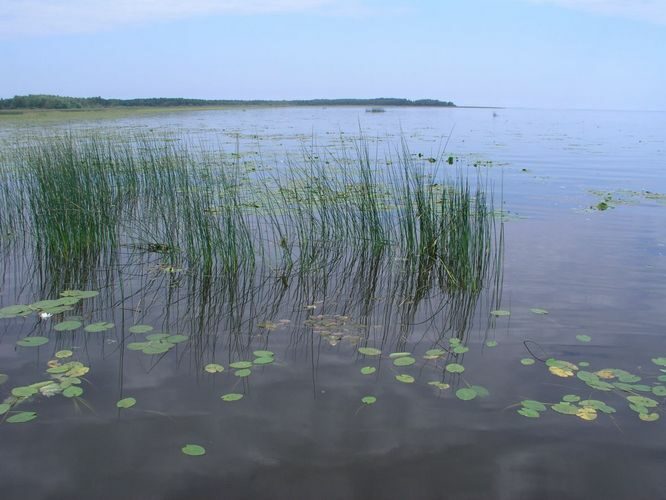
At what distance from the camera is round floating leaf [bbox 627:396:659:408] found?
A: 2.67m

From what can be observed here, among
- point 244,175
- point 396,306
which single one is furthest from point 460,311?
point 244,175

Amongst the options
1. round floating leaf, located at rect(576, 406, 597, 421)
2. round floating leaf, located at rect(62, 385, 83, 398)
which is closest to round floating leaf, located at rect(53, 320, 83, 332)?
round floating leaf, located at rect(62, 385, 83, 398)

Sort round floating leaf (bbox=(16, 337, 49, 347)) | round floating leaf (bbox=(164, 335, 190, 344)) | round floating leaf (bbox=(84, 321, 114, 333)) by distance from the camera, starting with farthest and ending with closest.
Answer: round floating leaf (bbox=(84, 321, 114, 333)), round floating leaf (bbox=(164, 335, 190, 344)), round floating leaf (bbox=(16, 337, 49, 347))

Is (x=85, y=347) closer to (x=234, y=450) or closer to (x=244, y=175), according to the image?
(x=234, y=450)

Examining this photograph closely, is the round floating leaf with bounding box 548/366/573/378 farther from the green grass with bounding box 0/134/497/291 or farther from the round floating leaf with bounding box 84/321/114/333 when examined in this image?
the round floating leaf with bounding box 84/321/114/333

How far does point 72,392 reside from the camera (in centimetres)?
273

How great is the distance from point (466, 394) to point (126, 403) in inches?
63.3

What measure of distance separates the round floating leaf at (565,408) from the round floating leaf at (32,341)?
2759mm

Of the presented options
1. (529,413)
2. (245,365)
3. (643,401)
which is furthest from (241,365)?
(643,401)

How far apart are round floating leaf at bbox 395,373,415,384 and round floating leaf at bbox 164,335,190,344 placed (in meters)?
1.28

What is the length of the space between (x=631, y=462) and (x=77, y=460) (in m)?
2.21

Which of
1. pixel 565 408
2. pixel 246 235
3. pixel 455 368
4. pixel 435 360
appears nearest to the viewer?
pixel 565 408

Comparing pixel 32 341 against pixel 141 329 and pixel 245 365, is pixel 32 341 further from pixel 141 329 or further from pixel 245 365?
pixel 245 365

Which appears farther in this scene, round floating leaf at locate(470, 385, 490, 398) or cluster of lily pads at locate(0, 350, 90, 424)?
round floating leaf at locate(470, 385, 490, 398)
